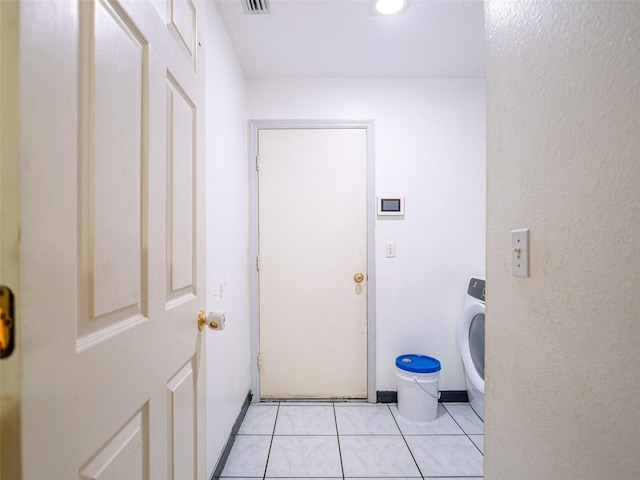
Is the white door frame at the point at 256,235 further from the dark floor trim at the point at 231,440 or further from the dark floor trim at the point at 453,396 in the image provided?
the dark floor trim at the point at 453,396

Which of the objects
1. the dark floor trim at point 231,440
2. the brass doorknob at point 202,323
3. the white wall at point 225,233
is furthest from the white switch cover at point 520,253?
the dark floor trim at point 231,440

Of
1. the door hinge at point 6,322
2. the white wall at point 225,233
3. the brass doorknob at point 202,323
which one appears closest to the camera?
the door hinge at point 6,322

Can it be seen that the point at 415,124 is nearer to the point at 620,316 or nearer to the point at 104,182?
the point at 620,316

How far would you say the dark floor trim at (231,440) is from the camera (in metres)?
1.42

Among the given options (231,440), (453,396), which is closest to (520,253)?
(231,440)

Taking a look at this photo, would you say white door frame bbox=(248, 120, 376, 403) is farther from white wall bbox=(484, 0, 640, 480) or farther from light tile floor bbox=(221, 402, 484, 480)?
white wall bbox=(484, 0, 640, 480)

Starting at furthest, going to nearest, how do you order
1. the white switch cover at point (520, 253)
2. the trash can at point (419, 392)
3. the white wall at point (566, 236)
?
the trash can at point (419, 392) → the white switch cover at point (520, 253) → the white wall at point (566, 236)

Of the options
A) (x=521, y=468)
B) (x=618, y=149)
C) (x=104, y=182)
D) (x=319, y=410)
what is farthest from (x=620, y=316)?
(x=319, y=410)

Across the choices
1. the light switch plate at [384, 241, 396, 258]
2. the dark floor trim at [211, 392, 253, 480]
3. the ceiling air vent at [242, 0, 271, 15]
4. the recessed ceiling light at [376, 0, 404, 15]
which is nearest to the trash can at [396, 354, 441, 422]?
the light switch plate at [384, 241, 396, 258]

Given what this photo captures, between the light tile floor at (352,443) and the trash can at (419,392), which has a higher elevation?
the trash can at (419,392)

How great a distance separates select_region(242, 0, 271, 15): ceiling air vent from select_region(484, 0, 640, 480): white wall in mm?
1172

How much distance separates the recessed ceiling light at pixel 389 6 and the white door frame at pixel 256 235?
27.6 inches

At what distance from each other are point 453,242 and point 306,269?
3.71 feet

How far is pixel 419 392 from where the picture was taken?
1902mm
